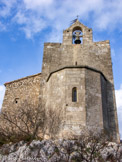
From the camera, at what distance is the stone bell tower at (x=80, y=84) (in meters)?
13.4

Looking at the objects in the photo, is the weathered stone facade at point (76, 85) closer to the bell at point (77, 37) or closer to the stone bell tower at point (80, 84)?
the stone bell tower at point (80, 84)

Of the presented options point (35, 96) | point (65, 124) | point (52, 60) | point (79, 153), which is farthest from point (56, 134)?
point (52, 60)

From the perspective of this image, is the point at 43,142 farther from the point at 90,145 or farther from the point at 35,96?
the point at 35,96

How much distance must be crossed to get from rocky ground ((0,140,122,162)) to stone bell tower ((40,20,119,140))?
1551mm

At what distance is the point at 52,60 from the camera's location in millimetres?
18500

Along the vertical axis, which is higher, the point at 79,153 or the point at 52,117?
the point at 52,117

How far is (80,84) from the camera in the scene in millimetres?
14406

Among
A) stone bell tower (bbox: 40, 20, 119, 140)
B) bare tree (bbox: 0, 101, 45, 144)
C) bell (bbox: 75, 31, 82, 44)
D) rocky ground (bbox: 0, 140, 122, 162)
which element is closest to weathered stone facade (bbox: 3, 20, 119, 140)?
stone bell tower (bbox: 40, 20, 119, 140)

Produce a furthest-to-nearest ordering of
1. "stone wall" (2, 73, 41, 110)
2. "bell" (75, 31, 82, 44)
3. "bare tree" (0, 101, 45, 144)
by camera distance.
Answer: "bell" (75, 31, 82, 44) < "stone wall" (2, 73, 41, 110) < "bare tree" (0, 101, 45, 144)

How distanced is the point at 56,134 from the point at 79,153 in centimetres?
310

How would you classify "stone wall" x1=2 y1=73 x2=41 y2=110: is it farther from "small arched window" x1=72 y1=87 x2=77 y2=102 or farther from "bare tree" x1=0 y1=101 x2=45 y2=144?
"small arched window" x1=72 y1=87 x2=77 y2=102

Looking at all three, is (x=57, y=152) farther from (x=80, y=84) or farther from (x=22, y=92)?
(x=22, y=92)

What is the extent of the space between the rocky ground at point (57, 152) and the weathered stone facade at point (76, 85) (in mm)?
1582

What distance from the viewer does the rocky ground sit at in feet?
35.1
